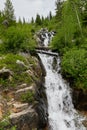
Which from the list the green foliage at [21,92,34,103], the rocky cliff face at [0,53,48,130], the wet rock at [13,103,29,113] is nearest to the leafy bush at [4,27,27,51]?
the rocky cliff face at [0,53,48,130]

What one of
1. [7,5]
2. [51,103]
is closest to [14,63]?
[51,103]

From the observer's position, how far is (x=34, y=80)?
25.0 meters

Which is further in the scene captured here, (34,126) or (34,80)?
(34,80)

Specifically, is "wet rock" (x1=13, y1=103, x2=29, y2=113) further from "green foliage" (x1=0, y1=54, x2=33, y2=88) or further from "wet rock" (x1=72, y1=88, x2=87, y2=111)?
"wet rock" (x1=72, y1=88, x2=87, y2=111)

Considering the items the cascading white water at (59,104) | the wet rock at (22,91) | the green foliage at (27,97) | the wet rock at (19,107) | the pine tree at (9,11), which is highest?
the pine tree at (9,11)

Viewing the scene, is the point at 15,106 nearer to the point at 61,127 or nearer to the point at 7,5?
the point at 61,127

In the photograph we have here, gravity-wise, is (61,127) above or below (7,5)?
below

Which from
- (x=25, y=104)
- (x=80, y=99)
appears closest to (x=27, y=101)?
(x=25, y=104)

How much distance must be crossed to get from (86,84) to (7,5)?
47.2 meters

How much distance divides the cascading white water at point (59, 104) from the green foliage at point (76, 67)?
1016mm

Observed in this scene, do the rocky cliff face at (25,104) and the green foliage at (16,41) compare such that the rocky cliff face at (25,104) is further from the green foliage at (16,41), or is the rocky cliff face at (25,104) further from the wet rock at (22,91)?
the green foliage at (16,41)

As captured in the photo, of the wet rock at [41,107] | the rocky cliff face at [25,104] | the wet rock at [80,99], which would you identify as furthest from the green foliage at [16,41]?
the wet rock at [80,99]

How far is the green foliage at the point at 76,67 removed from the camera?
28.4m

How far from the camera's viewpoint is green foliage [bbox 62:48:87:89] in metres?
28.4
